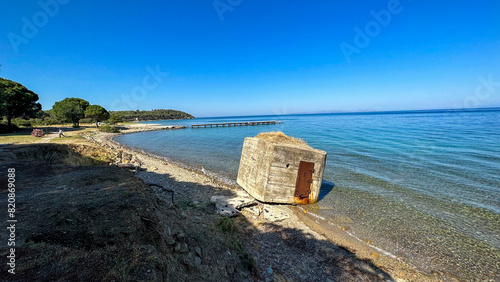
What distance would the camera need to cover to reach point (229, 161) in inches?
723

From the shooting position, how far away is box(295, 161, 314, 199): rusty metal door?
355 inches

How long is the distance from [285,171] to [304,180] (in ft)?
3.69

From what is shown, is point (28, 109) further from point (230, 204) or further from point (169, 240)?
point (169, 240)

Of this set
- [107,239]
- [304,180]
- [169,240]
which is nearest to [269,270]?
[169,240]

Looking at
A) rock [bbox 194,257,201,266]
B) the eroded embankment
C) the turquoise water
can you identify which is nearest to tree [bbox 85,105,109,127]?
the turquoise water

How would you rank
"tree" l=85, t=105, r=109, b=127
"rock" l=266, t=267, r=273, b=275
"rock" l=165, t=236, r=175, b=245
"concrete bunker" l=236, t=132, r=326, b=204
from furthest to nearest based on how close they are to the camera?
"tree" l=85, t=105, r=109, b=127 → "concrete bunker" l=236, t=132, r=326, b=204 → "rock" l=266, t=267, r=273, b=275 → "rock" l=165, t=236, r=175, b=245

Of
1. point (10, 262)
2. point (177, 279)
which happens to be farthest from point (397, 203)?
point (10, 262)

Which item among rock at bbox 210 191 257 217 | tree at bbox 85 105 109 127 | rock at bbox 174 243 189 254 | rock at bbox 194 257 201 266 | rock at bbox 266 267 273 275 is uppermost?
tree at bbox 85 105 109 127

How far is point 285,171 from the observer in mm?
8859

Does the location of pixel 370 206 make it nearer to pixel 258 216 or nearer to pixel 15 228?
pixel 258 216

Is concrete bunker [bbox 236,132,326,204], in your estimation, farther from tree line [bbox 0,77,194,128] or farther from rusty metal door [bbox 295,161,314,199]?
tree line [bbox 0,77,194,128]

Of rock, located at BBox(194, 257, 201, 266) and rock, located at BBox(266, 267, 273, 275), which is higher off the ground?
rock, located at BBox(194, 257, 201, 266)

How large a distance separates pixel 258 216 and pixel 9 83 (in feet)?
149

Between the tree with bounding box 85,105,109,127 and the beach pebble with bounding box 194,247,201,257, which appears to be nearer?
the beach pebble with bounding box 194,247,201,257
